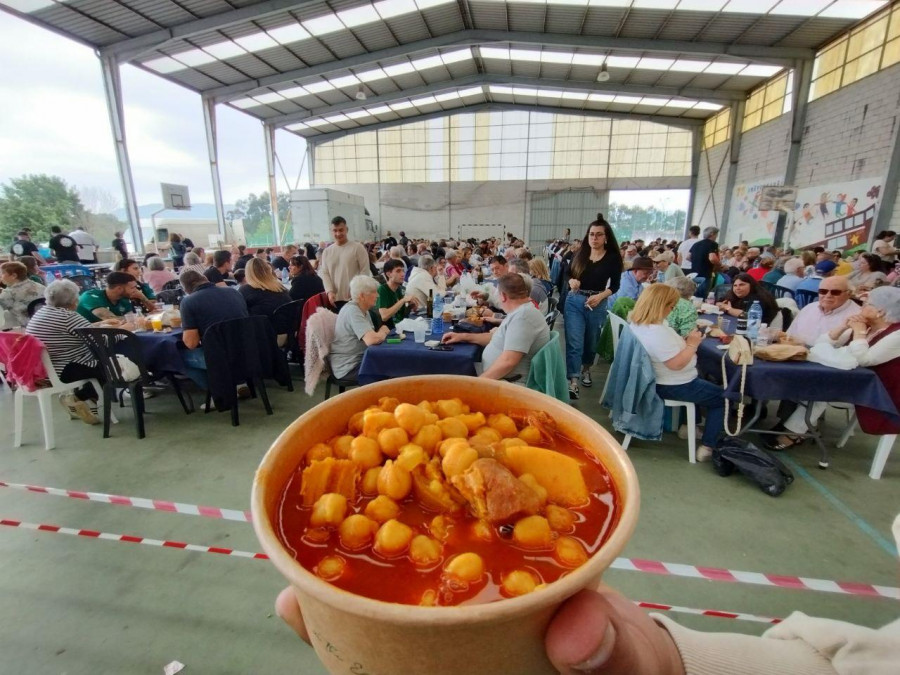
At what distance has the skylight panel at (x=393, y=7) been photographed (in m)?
9.08

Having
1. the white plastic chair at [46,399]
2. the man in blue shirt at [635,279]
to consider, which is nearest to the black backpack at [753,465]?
the man in blue shirt at [635,279]

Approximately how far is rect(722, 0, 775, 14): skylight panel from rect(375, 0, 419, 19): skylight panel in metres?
6.78

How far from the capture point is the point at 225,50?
9.70 meters

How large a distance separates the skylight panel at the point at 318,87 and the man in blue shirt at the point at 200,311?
11916 mm

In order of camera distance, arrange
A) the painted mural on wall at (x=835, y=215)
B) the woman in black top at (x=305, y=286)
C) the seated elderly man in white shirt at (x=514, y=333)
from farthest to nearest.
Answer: the painted mural on wall at (x=835, y=215), the woman in black top at (x=305, y=286), the seated elderly man in white shirt at (x=514, y=333)

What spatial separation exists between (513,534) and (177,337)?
355 centimetres

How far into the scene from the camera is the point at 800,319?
329 centimetres

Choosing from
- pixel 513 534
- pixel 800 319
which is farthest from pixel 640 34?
pixel 513 534

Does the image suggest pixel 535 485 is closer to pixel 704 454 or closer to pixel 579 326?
pixel 704 454

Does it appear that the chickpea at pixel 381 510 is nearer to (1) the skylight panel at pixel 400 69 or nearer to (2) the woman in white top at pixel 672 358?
(2) the woman in white top at pixel 672 358

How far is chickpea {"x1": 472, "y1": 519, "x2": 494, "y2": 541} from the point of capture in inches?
25.2

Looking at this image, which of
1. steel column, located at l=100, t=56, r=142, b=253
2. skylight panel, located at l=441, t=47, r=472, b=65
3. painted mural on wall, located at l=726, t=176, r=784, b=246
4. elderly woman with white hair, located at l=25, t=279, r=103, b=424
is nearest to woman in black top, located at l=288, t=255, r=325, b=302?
elderly woman with white hair, located at l=25, t=279, r=103, b=424

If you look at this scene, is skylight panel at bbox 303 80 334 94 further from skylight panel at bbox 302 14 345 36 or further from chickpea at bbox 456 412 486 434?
chickpea at bbox 456 412 486 434

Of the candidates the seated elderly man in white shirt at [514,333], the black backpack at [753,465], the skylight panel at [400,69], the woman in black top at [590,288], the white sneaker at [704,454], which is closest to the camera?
the seated elderly man in white shirt at [514,333]
